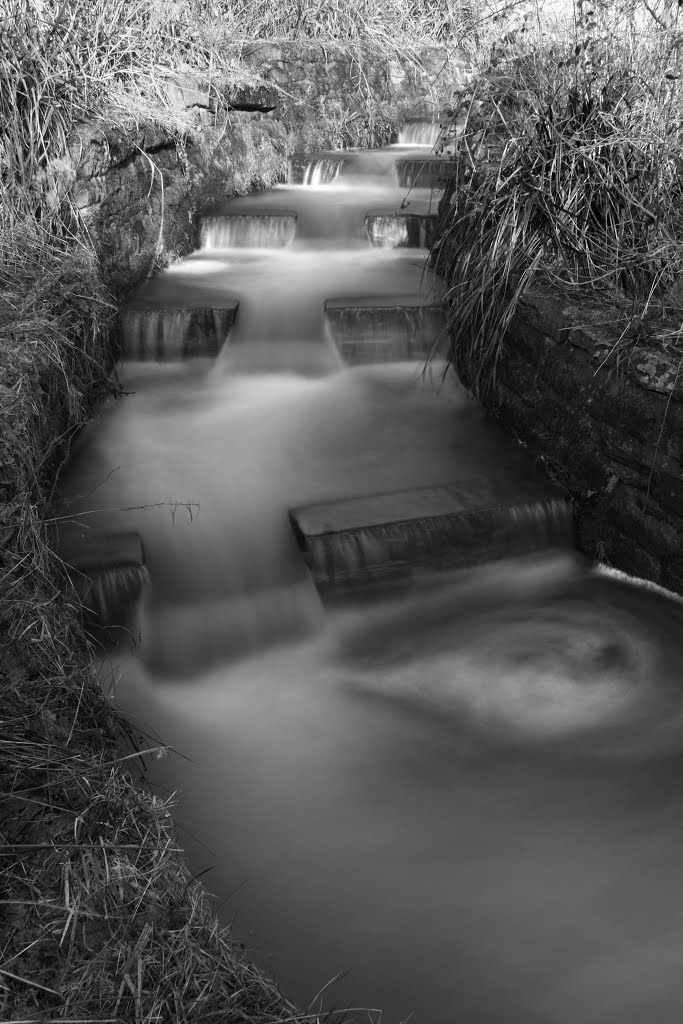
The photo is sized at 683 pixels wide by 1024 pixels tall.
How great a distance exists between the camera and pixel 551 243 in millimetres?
3834

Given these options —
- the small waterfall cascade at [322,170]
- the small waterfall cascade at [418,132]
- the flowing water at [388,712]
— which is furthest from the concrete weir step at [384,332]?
the small waterfall cascade at [418,132]

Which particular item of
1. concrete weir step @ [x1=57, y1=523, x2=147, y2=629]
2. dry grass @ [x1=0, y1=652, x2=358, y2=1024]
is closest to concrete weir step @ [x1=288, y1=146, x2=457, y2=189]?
concrete weir step @ [x1=57, y1=523, x2=147, y2=629]

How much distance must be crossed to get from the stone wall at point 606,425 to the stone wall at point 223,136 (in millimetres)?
2274

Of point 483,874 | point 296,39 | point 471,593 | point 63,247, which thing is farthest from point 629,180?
point 296,39

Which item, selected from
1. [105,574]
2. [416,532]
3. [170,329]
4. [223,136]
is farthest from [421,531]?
[223,136]

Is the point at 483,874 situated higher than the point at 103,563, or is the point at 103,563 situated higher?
the point at 103,563

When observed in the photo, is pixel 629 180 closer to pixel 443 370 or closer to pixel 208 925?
pixel 443 370

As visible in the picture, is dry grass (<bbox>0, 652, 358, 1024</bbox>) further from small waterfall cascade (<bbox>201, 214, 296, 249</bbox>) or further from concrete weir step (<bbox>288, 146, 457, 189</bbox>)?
concrete weir step (<bbox>288, 146, 457, 189</bbox>)

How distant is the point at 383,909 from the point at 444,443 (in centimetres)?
228

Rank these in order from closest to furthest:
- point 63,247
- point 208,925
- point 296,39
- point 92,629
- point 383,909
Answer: point 208,925 < point 383,909 < point 92,629 < point 63,247 < point 296,39

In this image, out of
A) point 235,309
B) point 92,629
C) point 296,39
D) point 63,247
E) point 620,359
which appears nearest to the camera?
point 92,629

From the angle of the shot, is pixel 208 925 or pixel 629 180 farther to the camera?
pixel 629 180

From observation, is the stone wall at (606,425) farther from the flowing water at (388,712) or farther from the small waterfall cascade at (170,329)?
the small waterfall cascade at (170,329)

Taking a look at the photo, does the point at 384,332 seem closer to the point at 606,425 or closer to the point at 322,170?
the point at 606,425
